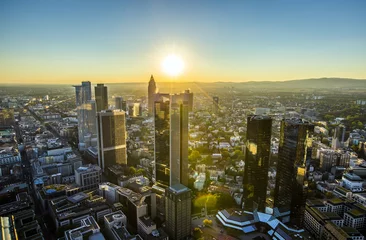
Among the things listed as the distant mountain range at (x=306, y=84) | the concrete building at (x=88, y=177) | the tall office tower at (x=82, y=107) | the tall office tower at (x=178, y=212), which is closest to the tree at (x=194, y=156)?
the concrete building at (x=88, y=177)

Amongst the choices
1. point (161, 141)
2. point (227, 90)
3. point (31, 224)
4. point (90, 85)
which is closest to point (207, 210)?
point (161, 141)

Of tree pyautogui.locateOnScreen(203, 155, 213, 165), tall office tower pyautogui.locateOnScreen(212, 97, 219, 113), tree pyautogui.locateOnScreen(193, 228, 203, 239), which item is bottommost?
tree pyautogui.locateOnScreen(193, 228, 203, 239)

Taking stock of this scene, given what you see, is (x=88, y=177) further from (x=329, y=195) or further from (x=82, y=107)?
(x=329, y=195)

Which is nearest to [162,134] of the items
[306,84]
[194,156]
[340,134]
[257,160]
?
[257,160]

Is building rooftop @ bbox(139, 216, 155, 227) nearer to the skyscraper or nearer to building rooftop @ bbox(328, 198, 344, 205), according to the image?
building rooftop @ bbox(328, 198, 344, 205)

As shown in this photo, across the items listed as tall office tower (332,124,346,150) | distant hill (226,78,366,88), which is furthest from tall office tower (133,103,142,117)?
tall office tower (332,124,346,150)
